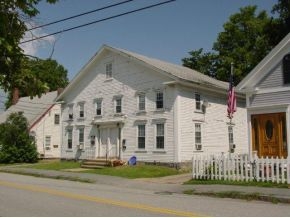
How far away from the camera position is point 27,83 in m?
6.55

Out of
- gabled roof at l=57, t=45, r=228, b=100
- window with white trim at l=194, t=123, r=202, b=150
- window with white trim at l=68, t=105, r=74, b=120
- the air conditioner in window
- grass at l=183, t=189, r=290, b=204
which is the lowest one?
grass at l=183, t=189, r=290, b=204

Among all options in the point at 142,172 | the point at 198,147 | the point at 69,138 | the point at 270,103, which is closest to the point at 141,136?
the point at 198,147

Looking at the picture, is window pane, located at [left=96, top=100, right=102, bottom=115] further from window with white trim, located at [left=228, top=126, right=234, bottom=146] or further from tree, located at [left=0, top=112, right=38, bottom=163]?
window with white trim, located at [left=228, top=126, right=234, bottom=146]

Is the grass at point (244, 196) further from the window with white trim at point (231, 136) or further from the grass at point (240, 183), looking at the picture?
the window with white trim at point (231, 136)

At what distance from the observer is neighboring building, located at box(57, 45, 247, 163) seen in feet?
89.8

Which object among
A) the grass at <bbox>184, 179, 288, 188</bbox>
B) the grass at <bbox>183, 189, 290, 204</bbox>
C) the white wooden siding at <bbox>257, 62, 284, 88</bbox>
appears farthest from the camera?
the white wooden siding at <bbox>257, 62, 284, 88</bbox>

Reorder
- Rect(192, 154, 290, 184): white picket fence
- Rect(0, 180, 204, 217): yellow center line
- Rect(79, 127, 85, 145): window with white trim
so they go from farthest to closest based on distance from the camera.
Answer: Rect(79, 127, 85, 145): window with white trim
Rect(192, 154, 290, 184): white picket fence
Rect(0, 180, 204, 217): yellow center line

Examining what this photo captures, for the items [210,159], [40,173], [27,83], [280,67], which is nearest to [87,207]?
→ [27,83]

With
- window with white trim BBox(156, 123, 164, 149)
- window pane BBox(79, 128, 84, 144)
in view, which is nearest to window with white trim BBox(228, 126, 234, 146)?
window with white trim BBox(156, 123, 164, 149)

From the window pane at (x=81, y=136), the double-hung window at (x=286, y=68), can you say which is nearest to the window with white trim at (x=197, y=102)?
the double-hung window at (x=286, y=68)

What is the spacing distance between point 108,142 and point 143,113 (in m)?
3.88

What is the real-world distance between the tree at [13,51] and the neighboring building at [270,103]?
15.3 meters

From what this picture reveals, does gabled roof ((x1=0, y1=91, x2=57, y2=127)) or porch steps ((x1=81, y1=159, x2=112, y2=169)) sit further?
gabled roof ((x1=0, y1=91, x2=57, y2=127))

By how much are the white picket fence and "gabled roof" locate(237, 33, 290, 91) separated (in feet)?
14.1
